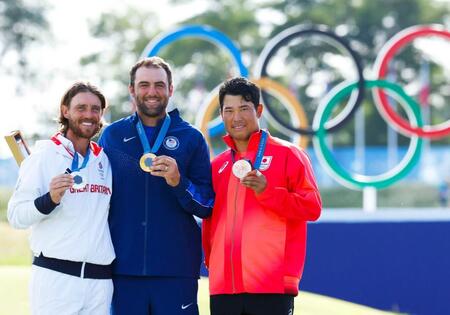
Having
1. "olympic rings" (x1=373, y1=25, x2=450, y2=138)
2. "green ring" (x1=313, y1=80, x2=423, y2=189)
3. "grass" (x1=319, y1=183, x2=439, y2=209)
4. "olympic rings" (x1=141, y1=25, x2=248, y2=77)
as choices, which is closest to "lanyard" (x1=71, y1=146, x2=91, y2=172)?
"olympic rings" (x1=141, y1=25, x2=248, y2=77)

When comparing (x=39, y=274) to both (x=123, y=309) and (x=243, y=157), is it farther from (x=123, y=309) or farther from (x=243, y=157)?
(x=243, y=157)

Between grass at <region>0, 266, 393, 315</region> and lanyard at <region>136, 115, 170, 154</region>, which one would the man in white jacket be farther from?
grass at <region>0, 266, 393, 315</region>

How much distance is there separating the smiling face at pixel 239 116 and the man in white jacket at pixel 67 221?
0.68m

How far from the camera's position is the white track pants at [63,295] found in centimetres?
453

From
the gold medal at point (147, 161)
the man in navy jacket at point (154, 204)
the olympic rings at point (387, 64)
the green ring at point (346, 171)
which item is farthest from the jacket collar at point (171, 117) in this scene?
the olympic rings at point (387, 64)

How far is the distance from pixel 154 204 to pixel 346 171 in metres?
8.21

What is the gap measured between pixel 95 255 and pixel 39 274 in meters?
0.28

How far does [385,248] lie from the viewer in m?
9.64

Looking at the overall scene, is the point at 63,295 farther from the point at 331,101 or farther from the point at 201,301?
Answer: the point at 331,101

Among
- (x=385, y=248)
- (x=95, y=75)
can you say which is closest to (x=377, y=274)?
(x=385, y=248)

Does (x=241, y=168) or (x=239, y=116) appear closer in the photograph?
(x=241, y=168)

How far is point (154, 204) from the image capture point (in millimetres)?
4891

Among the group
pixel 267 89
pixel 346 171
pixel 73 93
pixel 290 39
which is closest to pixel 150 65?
pixel 73 93

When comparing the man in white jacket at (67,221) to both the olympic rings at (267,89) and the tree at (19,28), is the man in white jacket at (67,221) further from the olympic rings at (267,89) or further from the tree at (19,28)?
the tree at (19,28)
